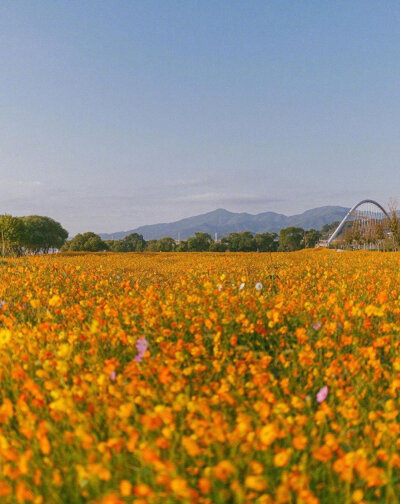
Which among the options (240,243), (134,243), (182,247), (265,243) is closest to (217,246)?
(240,243)

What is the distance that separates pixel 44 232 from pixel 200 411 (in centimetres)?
7927

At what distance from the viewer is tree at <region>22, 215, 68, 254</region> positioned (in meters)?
71.9

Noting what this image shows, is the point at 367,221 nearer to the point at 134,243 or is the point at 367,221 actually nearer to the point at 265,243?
the point at 265,243

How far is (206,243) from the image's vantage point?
93.2m

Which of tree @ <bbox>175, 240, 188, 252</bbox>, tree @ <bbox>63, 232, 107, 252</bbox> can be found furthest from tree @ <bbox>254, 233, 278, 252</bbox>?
tree @ <bbox>63, 232, 107, 252</bbox>

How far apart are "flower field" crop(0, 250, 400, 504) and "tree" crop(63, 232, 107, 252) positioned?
86967mm

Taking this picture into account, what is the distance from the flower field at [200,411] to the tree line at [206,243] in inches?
3341

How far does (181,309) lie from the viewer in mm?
5070

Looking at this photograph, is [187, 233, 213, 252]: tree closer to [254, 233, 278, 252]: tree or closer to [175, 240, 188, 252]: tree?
[175, 240, 188, 252]: tree

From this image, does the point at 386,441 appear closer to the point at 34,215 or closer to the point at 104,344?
the point at 104,344

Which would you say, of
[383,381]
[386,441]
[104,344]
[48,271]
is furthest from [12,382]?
[48,271]

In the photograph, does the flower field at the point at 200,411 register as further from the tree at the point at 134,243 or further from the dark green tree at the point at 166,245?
the tree at the point at 134,243

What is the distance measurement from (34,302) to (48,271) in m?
5.01

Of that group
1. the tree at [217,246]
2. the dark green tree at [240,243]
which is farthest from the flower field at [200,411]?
the dark green tree at [240,243]
